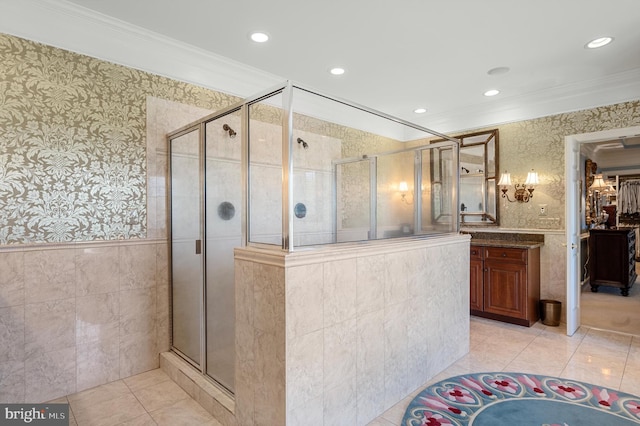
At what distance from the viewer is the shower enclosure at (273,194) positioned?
1.91 m

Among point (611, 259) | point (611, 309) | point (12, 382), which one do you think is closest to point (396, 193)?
point (12, 382)

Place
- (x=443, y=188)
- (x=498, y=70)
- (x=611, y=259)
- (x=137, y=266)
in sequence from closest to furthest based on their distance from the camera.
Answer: (x=137, y=266)
(x=443, y=188)
(x=498, y=70)
(x=611, y=259)

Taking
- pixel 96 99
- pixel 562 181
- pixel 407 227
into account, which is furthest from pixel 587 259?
pixel 96 99

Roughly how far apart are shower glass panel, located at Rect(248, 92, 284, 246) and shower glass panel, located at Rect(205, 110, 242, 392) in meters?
0.13

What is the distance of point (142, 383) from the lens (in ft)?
8.30

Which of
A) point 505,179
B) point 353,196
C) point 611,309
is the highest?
point 505,179

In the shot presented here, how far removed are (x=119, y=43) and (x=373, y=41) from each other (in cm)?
196

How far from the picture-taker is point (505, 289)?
3834 millimetres

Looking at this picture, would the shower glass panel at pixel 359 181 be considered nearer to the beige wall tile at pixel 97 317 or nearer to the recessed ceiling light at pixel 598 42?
the recessed ceiling light at pixel 598 42

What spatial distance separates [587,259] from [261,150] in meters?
6.26

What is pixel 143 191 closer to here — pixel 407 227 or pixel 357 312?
pixel 357 312

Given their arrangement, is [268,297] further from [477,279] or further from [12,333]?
[477,279]

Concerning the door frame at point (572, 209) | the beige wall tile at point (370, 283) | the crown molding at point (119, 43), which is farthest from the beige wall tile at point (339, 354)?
the door frame at point (572, 209)

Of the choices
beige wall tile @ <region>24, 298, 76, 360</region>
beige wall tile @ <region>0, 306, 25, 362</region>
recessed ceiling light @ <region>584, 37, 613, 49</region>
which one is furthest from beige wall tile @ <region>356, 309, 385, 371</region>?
recessed ceiling light @ <region>584, 37, 613, 49</region>
